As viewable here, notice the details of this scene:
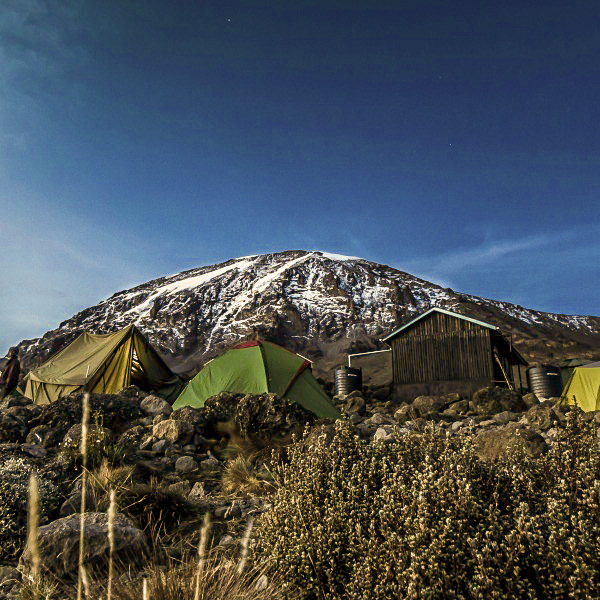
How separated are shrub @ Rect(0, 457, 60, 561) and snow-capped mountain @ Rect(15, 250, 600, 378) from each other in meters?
66.5

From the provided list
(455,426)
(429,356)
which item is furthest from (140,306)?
(455,426)

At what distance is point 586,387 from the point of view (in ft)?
67.5

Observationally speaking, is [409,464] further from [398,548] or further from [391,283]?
[391,283]

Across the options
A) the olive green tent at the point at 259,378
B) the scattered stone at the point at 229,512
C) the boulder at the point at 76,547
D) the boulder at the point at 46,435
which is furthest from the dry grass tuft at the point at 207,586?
the olive green tent at the point at 259,378

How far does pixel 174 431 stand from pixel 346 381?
22.1m

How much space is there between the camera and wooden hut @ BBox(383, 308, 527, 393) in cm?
2875

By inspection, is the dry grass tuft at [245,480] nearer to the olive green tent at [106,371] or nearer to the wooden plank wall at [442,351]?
the olive green tent at [106,371]

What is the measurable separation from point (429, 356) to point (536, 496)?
2701 cm

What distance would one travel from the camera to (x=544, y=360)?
6475 cm

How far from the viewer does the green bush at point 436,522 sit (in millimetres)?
3043

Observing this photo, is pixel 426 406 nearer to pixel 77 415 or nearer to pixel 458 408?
pixel 458 408

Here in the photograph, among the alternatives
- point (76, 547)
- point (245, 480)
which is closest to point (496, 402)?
point (245, 480)

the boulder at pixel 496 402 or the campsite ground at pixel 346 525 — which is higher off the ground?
the boulder at pixel 496 402

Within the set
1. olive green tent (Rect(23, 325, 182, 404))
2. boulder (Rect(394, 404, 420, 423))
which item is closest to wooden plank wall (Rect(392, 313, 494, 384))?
boulder (Rect(394, 404, 420, 423))
